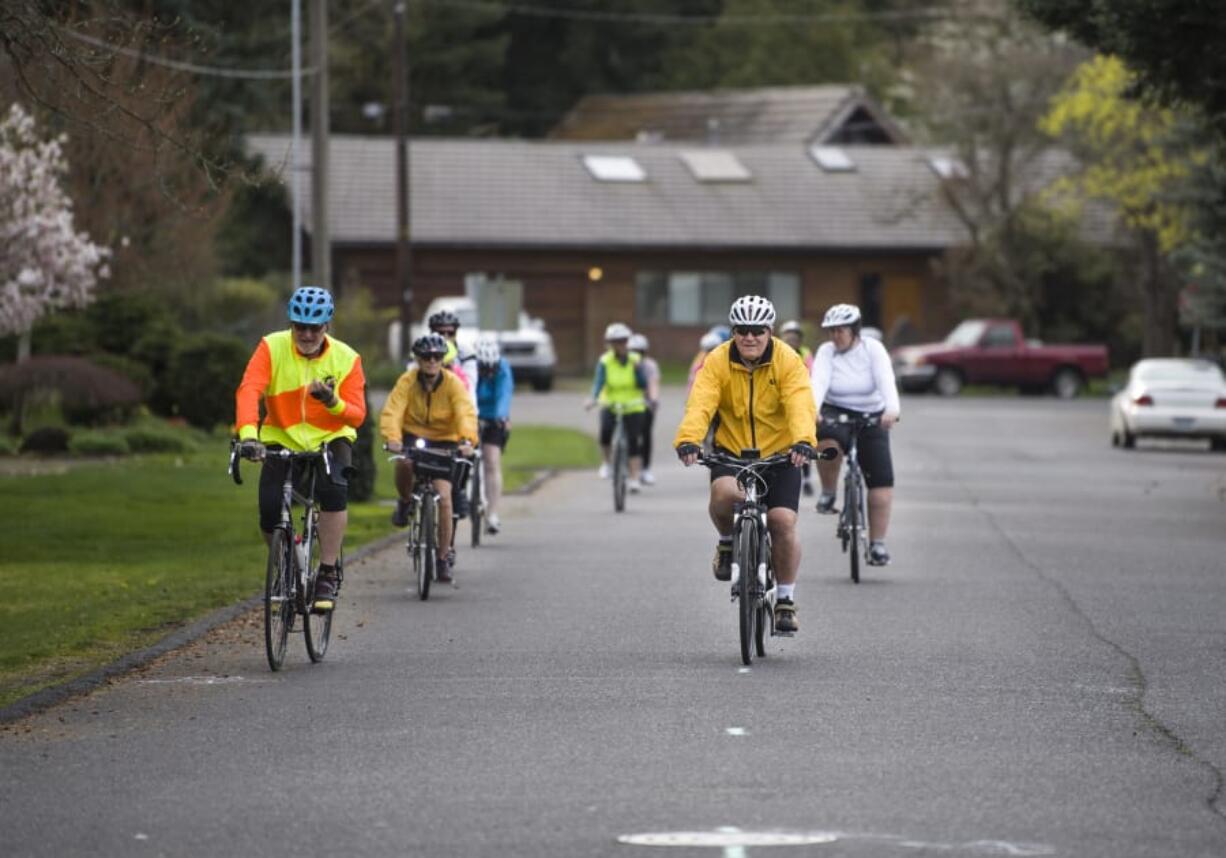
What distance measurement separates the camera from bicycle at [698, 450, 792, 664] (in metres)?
12.6

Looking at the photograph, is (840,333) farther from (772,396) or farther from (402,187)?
(402,187)

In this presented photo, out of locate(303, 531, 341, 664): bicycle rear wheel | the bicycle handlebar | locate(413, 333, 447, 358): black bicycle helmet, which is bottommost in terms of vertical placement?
locate(303, 531, 341, 664): bicycle rear wheel

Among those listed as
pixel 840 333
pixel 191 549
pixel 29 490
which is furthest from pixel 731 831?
pixel 29 490

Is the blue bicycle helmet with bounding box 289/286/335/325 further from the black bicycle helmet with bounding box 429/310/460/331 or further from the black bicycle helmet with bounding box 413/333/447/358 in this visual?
→ the black bicycle helmet with bounding box 429/310/460/331

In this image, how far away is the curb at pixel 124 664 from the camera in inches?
448

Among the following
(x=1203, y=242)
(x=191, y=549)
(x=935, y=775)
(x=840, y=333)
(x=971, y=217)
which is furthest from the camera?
(x=971, y=217)

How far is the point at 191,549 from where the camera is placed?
20.5m

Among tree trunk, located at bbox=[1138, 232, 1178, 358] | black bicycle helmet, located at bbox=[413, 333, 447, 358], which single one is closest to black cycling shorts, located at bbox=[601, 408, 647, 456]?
black bicycle helmet, located at bbox=[413, 333, 447, 358]

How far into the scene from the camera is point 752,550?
12883 millimetres

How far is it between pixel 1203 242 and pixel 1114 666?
2853cm

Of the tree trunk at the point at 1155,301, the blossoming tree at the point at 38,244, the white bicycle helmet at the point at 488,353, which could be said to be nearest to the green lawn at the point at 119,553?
the white bicycle helmet at the point at 488,353

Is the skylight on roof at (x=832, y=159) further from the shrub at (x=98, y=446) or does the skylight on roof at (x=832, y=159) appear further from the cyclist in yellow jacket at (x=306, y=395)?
the cyclist in yellow jacket at (x=306, y=395)

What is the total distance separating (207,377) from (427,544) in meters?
20.4

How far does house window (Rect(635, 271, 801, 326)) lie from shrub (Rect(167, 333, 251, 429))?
32.2 metres
